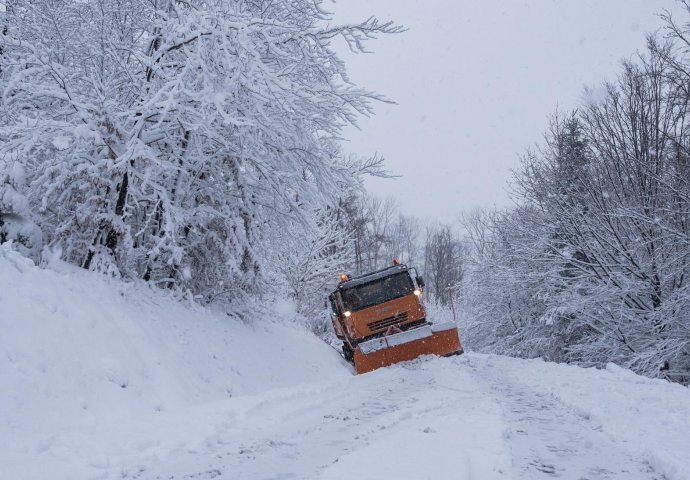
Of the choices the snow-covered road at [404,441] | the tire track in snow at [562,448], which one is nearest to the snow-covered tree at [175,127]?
the snow-covered road at [404,441]

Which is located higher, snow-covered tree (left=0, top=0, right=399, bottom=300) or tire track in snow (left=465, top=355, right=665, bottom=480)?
snow-covered tree (left=0, top=0, right=399, bottom=300)

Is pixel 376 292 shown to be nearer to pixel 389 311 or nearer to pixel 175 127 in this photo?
A: pixel 389 311

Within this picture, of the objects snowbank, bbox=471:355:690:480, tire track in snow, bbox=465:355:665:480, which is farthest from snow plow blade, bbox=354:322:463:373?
tire track in snow, bbox=465:355:665:480

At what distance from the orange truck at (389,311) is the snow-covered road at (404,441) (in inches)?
227

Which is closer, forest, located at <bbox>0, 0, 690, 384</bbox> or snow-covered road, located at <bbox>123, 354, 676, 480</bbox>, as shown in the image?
snow-covered road, located at <bbox>123, 354, 676, 480</bbox>

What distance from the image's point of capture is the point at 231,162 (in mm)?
9617

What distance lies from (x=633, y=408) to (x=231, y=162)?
7344 mm

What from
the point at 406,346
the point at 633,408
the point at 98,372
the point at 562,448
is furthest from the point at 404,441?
the point at 406,346

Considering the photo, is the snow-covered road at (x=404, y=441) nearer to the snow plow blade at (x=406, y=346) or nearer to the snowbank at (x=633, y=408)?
the snowbank at (x=633, y=408)

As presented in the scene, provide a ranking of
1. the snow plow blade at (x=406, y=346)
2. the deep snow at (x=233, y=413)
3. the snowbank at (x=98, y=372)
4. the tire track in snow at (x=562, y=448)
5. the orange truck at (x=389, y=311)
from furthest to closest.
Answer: the orange truck at (x=389, y=311) → the snow plow blade at (x=406, y=346) → the snowbank at (x=98, y=372) → the deep snow at (x=233, y=413) → the tire track in snow at (x=562, y=448)

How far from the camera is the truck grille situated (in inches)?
590

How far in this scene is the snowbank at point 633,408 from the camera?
4422mm

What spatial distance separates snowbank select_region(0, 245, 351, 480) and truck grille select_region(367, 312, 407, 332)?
5.12 meters

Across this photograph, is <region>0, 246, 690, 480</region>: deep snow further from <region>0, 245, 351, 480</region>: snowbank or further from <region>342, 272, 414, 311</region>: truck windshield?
<region>342, 272, 414, 311</region>: truck windshield
